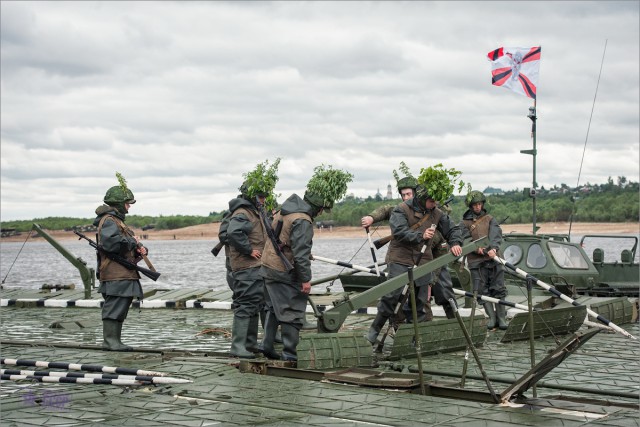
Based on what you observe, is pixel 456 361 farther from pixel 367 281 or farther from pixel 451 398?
pixel 367 281

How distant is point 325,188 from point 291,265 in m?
1.11

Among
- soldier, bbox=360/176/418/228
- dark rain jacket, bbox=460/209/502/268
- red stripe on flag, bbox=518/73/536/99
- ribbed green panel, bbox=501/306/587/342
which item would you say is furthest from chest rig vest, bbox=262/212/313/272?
red stripe on flag, bbox=518/73/536/99

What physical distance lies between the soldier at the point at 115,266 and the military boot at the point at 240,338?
1.43m

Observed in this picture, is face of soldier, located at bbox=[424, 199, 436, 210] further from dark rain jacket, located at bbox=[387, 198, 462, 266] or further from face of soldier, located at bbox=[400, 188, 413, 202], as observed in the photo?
face of soldier, located at bbox=[400, 188, 413, 202]

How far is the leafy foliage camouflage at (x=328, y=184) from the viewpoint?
37.7ft

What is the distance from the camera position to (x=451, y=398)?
28.4 ft

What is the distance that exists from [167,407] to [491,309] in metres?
7.83

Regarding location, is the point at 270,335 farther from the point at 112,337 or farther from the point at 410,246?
the point at 410,246

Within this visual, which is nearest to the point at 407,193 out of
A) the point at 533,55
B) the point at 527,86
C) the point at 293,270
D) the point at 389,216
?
the point at 389,216

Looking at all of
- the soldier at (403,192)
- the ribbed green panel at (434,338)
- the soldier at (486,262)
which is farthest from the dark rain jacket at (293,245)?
the soldier at (486,262)

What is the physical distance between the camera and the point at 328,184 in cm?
1161

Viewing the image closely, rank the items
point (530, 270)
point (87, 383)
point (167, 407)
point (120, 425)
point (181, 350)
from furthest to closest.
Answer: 1. point (530, 270)
2. point (181, 350)
3. point (87, 383)
4. point (167, 407)
5. point (120, 425)

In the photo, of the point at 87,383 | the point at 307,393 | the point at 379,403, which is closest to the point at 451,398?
the point at 379,403

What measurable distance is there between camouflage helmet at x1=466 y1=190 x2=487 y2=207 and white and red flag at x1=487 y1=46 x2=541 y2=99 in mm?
4928
